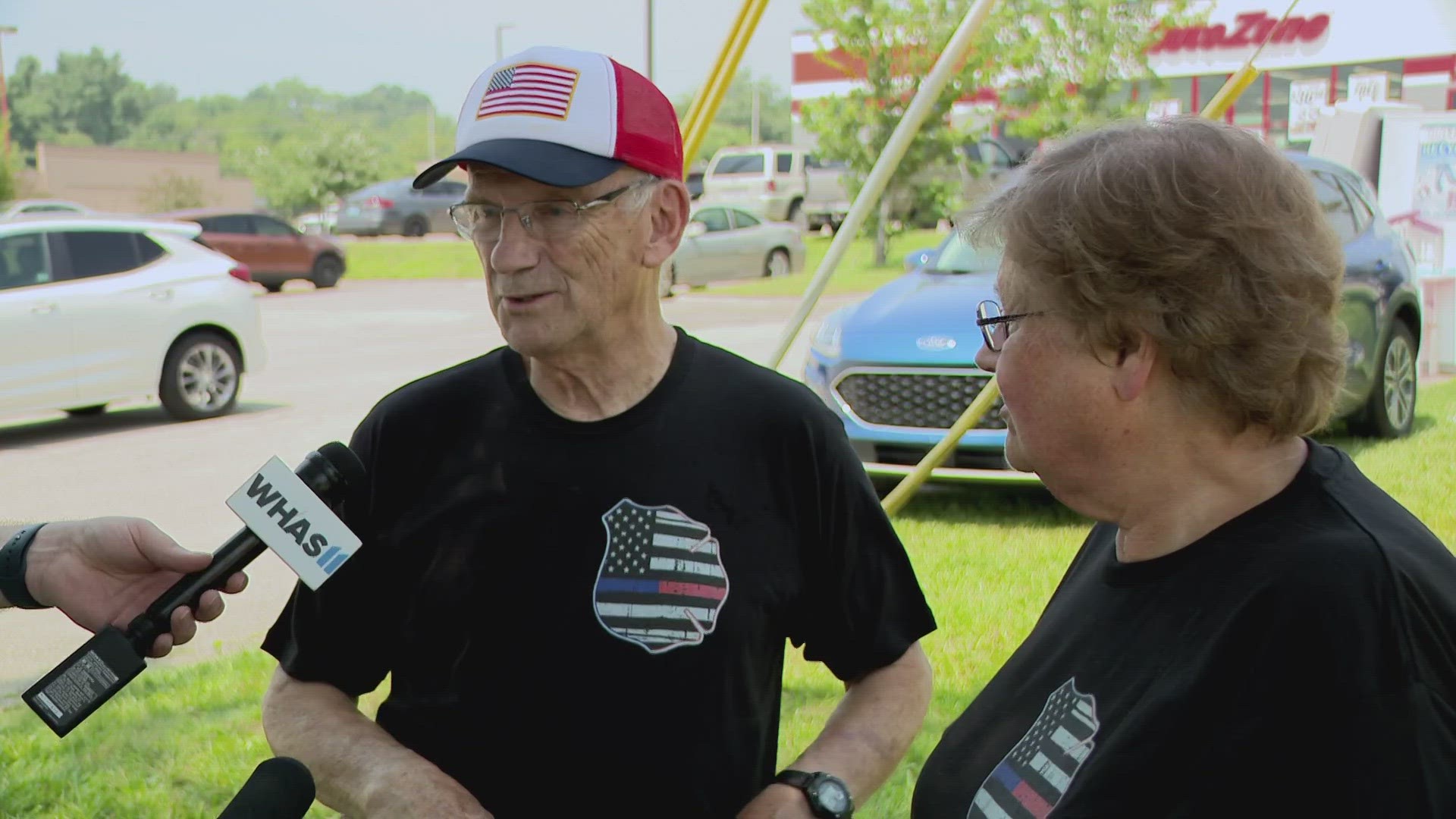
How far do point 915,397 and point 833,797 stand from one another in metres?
5.60

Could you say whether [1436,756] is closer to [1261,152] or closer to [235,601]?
[1261,152]

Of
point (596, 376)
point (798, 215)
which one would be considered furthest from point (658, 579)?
point (798, 215)

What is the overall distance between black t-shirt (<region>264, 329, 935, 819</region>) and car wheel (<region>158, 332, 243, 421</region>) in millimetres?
10386

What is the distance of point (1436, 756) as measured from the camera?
1.38m

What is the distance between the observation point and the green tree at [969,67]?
88.8 feet

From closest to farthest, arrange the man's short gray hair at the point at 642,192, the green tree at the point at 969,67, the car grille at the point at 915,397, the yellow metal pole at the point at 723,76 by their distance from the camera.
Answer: the man's short gray hair at the point at 642,192 → the yellow metal pole at the point at 723,76 → the car grille at the point at 915,397 → the green tree at the point at 969,67

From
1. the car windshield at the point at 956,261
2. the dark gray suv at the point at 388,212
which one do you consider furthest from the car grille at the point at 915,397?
the dark gray suv at the point at 388,212

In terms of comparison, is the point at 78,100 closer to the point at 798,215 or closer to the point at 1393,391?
the point at 798,215

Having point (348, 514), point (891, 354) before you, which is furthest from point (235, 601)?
point (348, 514)

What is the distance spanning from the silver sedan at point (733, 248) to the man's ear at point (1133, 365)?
74.1 ft

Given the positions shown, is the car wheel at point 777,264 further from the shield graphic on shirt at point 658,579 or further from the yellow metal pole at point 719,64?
the shield graphic on shirt at point 658,579

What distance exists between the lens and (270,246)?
27.1 m

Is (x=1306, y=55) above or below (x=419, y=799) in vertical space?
above

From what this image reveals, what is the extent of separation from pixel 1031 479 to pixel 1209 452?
243 inches
